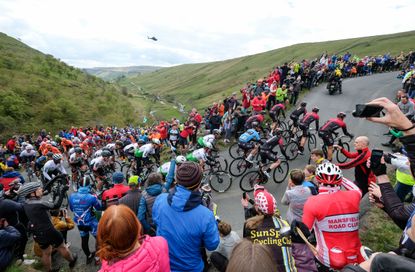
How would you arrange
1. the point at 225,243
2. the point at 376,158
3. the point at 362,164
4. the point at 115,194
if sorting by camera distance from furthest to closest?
the point at 362,164
the point at 115,194
the point at 225,243
the point at 376,158

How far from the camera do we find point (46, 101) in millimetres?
36906

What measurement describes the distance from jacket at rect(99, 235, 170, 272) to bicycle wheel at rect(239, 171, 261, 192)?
702cm

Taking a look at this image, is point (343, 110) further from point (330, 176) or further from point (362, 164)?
point (330, 176)

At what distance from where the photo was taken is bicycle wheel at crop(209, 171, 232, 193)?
9.57m

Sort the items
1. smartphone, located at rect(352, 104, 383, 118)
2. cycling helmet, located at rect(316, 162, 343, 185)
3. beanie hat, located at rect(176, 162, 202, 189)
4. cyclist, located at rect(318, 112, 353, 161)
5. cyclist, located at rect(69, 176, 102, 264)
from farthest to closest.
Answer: cyclist, located at rect(318, 112, 353, 161) → cyclist, located at rect(69, 176, 102, 264) → cycling helmet, located at rect(316, 162, 343, 185) → beanie hat, located at rect(176, 162, 202, 189) → smartphone, located at rect(352, 104, 383, 118)

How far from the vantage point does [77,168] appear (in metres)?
11.2

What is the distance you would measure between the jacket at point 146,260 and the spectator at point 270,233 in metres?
1.37

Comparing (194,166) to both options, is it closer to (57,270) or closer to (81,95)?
(57,270)

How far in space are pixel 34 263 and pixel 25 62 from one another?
176 ft

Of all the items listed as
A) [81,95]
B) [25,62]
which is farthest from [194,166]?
[25,62]

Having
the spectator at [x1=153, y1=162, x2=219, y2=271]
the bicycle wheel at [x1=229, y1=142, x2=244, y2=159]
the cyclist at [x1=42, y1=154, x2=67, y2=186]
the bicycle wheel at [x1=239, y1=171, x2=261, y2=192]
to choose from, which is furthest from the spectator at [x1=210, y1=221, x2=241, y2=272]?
the cyclist at [x1=42, y1=154, x2=67, y2=186]

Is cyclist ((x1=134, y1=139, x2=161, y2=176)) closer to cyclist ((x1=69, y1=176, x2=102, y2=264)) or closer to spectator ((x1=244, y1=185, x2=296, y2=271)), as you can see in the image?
Result: cyclist ((x1=69, y1=176, x2=102, y2=264))

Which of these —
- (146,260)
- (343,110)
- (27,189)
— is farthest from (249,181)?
A: (343,110)

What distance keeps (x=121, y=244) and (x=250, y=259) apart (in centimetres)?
110
